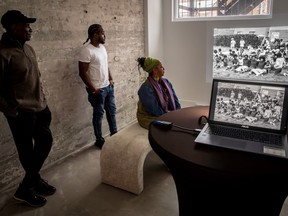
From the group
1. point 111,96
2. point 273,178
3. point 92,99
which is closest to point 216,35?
point 111,96

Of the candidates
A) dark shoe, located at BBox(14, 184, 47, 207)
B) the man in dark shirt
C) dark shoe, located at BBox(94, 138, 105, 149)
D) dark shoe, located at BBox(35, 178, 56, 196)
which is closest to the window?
dark shoe, located at BBox(94, 138, 105, 149)

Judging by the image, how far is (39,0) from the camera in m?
2.60

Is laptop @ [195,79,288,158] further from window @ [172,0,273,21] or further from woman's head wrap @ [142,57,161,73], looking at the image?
window @ [172,0,273,21]

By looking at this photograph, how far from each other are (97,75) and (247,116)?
6.43ft

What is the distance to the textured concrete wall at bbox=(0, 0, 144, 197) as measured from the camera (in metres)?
2.56

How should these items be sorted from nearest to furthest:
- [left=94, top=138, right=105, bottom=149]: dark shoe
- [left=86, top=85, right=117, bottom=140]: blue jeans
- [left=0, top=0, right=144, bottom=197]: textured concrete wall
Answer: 1. [left=0, top=0, right=144, bottom=197]: textured concrete wall
2. [left=86, top=85, right=117, bottom=140]: blue jeans
3. [left=94, top=138, right=105, bottom=149]: dark shoe

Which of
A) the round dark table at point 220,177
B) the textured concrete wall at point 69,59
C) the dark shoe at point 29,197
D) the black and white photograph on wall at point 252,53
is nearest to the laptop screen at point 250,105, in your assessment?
the round dark table at point 220,177

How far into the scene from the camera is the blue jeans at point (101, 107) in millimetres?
3203

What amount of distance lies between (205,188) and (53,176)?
180 cm

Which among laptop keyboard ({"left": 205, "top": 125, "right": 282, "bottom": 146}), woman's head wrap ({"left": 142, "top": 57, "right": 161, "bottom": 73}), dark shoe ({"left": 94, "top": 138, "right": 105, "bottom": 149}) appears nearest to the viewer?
laptop keyboard ({"left": 205, "top": 125, "right": 282, "bottom": 146})

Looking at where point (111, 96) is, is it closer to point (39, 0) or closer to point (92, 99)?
point (92, 99)

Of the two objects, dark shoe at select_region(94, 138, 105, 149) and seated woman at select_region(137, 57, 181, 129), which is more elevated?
seated woman at select_region(137, 57, 181, 129)

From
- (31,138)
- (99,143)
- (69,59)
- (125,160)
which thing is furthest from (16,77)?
(99,143)

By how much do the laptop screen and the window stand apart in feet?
8.75
